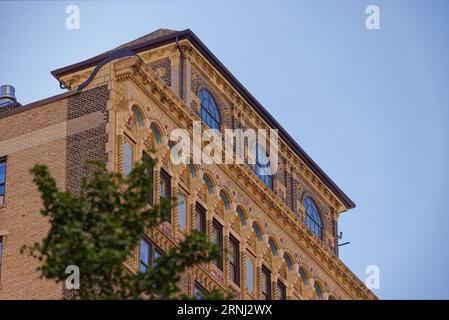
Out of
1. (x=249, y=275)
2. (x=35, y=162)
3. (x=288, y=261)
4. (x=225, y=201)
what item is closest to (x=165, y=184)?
(x=35, y=162)

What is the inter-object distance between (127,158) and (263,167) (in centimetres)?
1117

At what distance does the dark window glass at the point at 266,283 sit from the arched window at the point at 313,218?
18.4 feet

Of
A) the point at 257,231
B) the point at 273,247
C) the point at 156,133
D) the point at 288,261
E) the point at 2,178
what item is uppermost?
the point at 156,133

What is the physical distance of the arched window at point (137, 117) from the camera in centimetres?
5347

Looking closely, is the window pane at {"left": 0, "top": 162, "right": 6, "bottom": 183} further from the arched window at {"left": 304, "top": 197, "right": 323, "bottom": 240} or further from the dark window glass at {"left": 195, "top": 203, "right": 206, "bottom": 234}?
the arched window at {"left": 304, "top": 197, "right": 323, "bottom": 240}

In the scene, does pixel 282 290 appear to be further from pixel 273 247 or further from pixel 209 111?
pixel 209 111

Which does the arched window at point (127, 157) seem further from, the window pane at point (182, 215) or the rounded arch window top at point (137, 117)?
the window pane at point (182, 215)

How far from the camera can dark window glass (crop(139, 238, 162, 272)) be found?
5159cm

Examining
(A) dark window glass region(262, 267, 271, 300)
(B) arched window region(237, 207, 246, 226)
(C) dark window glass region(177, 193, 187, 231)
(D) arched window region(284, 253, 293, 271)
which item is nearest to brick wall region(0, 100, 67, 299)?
(C) dark window glass region(177, 193, 187, 231)

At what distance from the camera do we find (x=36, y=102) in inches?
2153

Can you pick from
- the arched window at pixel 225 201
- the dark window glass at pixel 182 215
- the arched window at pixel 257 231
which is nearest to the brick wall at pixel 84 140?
the dark window glass at pixel 182 215

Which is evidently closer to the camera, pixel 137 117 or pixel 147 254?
pixel 147 254

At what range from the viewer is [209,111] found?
5938cm

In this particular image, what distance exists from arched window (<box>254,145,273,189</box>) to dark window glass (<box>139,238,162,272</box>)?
10.4 meters
